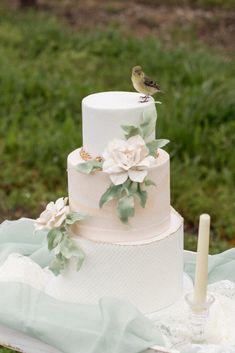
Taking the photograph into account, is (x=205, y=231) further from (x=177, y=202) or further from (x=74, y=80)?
(x=74, y=80)

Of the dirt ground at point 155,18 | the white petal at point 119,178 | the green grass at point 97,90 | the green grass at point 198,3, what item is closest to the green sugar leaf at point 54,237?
the white petal at point 119,178

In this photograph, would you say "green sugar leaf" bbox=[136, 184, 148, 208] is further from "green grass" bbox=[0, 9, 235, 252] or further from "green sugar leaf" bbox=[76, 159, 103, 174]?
"green grass" bbox=[0, 9, 235, 252]

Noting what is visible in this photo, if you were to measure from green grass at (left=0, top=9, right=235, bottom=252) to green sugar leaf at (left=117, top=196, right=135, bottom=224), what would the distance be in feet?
6.11

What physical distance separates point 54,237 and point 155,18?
22.3ft

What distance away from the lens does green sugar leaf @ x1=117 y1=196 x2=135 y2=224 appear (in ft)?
7.71

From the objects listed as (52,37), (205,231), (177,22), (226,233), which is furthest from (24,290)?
(177,22)

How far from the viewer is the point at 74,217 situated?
2436 mm

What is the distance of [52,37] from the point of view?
7.45m

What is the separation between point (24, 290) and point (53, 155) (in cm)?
286

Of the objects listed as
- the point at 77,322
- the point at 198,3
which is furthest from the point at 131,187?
the point at 198,3

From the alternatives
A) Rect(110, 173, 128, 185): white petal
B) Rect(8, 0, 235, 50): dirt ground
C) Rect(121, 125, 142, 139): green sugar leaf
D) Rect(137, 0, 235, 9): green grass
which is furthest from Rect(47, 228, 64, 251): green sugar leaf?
Rect(137, 0, 235, 9): green grass

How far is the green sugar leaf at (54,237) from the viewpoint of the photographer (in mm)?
2445

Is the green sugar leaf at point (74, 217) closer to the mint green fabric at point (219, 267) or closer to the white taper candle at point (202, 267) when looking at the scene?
the white taper candle at point (202, 267)

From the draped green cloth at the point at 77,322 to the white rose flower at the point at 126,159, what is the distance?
35 cm
